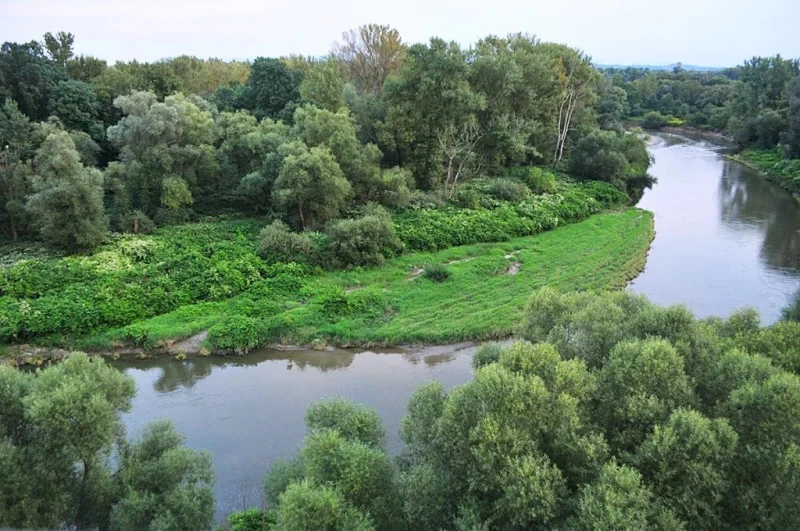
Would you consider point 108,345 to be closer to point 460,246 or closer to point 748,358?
point 460,246

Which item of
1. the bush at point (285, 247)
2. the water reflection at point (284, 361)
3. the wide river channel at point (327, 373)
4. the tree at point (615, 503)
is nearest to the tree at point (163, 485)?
the wide river channel at point (327, 373)

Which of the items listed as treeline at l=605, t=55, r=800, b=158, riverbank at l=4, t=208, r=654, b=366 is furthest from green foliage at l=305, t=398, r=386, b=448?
treeline at l=605, t=55, r=800, b=158

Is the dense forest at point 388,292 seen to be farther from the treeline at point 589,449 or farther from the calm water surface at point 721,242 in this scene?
the calm water surface at point 721,242

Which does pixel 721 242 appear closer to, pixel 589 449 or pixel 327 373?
pixel 327 373

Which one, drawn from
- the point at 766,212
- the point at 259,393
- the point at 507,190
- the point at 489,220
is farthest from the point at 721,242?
the point at 259,393

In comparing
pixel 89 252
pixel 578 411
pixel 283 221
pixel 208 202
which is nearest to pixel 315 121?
pixel 283 221
